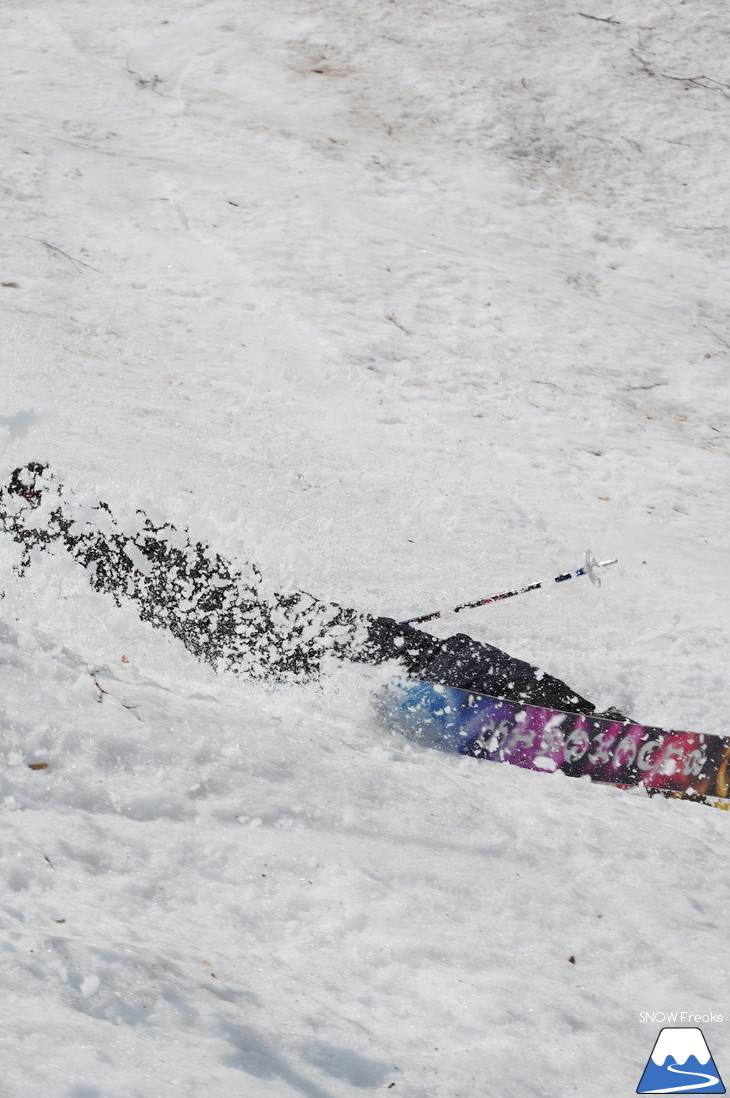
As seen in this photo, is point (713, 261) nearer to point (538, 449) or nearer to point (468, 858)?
point (538, 449)

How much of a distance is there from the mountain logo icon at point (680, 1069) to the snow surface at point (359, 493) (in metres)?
0.05

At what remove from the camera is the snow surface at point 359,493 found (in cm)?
227

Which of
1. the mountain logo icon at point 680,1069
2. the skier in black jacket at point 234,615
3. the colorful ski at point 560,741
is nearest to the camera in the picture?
the mountain logo icon at point 680,1069

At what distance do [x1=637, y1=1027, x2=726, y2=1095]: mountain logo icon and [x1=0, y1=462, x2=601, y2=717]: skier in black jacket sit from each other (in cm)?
173

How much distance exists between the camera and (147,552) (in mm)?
4316

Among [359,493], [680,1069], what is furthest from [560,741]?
[359,493]

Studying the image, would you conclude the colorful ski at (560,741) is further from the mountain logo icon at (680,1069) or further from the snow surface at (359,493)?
the mountain logo icon at (680,1069)

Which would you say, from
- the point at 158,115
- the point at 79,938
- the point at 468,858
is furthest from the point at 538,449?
the point at 158,115

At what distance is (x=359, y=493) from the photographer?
5.12m

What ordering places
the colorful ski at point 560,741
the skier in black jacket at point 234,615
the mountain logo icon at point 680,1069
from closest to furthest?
the mountain logo icon at point 680,1069 → the colorful ski at point 560,741 → the skier in black jacket at point 234,615

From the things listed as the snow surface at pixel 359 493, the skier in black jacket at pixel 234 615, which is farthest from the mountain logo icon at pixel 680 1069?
the skier in black jacket at pixel 234 615

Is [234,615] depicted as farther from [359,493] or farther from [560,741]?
[560,741]

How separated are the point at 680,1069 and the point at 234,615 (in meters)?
2.68

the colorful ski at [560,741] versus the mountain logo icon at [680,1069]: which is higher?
the mountain logo icon at [680,1069]
